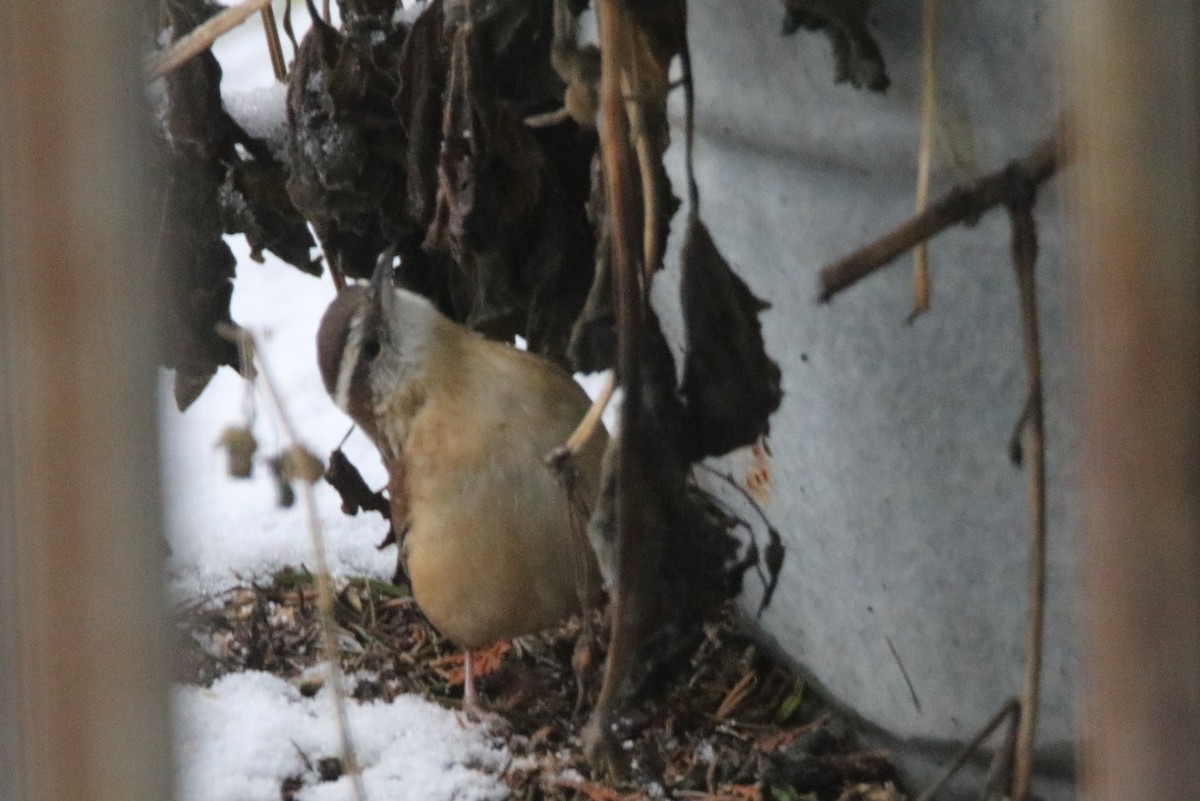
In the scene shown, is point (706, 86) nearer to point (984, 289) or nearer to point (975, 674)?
point (984, 289)

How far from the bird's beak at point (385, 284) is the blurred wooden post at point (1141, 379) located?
1.74m

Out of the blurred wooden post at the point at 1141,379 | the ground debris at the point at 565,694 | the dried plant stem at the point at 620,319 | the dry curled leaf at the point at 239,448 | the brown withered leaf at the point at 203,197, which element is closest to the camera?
the blurred wooden post at the point at 1141,379

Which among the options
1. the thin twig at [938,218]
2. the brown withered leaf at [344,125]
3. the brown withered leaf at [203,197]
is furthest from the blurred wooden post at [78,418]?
the brown withered leaf at [203,197]

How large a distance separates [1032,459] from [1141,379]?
582 millimetres

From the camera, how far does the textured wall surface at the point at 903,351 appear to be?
5.31 feet

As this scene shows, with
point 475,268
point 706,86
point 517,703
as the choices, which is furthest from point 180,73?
point 517,703

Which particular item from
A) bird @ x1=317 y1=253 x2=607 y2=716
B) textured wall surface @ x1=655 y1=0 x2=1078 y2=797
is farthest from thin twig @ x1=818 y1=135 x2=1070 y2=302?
bird @ x1=317 y1=253 x2=607 y2=716

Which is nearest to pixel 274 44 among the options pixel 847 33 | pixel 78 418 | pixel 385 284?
pixel 385 284

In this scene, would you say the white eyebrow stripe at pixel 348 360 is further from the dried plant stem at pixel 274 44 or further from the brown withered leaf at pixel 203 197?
the dried plant stem at pixel 274 44

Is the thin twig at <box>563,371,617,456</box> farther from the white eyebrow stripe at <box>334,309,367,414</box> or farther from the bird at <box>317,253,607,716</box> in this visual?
the white eyebrow stripe at <box>334,309,367,414</box>

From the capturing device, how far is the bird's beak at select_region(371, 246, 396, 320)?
2440 millimetres

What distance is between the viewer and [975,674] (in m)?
1.84

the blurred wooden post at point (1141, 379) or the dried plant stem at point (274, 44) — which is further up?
the dried plant stem at point (274, 44)

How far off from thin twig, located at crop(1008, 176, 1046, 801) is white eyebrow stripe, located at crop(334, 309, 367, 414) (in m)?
1.42
